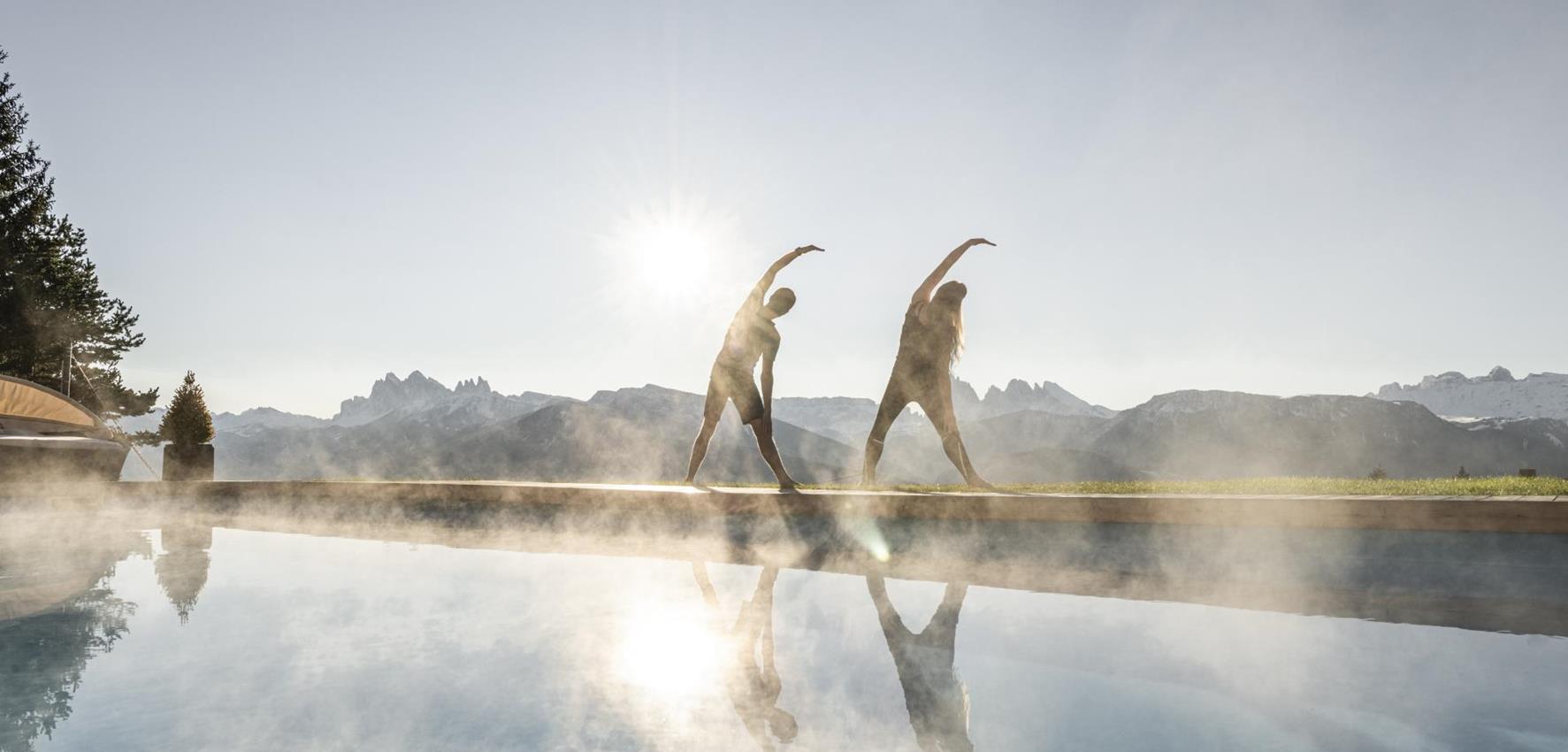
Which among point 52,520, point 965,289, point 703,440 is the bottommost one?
point 52,520

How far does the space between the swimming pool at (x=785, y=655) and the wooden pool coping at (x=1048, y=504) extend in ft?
0.45

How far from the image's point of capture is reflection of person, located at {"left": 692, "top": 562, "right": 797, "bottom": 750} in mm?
3051

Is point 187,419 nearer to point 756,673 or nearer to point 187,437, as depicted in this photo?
point 187,437

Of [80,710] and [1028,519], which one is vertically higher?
[1028,519]

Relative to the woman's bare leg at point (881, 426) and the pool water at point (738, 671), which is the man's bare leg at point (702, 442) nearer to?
the woman's bare leg at point (881, 426)

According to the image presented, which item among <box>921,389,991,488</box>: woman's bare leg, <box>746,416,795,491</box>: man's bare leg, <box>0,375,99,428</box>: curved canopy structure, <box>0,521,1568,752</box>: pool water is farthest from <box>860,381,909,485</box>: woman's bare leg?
<box>0,375,99,428</box>: curved canopy structure

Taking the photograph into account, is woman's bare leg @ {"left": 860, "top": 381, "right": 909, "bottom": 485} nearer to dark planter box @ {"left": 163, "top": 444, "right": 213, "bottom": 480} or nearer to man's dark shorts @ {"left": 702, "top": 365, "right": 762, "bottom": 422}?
man's dark shorts @ {"left": 702, "top": 365, "right": 762, "bottom": 422}

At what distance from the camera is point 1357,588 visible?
5.13 metres

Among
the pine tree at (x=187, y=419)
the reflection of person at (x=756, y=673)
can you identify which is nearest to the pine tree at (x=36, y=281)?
the pine tree at (x=187, y=419)

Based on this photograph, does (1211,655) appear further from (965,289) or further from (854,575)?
(965,289)

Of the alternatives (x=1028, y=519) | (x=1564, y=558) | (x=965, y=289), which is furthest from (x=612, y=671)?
(x=965, y=289)

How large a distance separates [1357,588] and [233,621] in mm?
6874

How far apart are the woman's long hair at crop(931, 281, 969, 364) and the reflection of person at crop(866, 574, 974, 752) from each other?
6834 mm

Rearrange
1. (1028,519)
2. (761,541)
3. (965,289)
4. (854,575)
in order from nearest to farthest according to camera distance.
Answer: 1. (854,575)
2. (1028,519)
3. (761,541)
4. (965,289)
